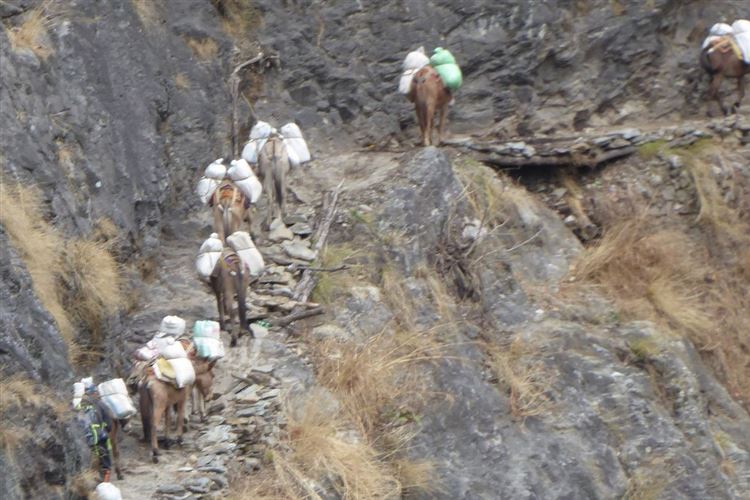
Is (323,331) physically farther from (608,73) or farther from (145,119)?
(608,73)

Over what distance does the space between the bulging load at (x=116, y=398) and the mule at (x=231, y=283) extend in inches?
102

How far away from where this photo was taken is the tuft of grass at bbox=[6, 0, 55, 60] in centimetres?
2150

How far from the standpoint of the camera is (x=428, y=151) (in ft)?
77.1

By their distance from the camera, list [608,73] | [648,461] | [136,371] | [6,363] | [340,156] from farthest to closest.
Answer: [608,73] < [340,156] < [648,461] < [136,371] < [6,363]

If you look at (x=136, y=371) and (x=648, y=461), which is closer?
(x=136, y=371)

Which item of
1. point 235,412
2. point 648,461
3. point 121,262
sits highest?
point 121,262

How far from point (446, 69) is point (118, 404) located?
24.9 feet

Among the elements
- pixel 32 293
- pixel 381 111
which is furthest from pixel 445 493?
pixel 381 111

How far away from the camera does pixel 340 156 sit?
25.8 m

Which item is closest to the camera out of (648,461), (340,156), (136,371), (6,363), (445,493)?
(6,363)

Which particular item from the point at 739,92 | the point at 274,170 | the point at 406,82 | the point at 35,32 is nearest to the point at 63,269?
the point at 35,32

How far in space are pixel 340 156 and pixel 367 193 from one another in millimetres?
2711

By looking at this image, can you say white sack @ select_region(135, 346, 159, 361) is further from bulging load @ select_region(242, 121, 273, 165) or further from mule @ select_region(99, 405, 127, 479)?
bulging load @ select_region(242, 121, 273, 165)

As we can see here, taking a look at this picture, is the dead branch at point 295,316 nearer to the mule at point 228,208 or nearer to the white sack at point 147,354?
the mule at point 228,208
